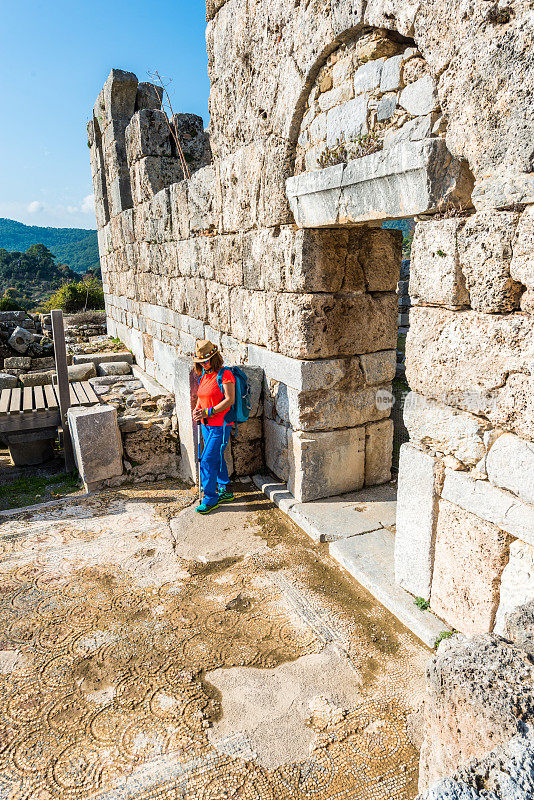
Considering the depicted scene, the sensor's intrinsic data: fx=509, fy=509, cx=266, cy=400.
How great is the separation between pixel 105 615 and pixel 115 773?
3.73ft

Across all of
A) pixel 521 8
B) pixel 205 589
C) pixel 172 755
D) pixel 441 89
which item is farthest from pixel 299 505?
pixel 521 8

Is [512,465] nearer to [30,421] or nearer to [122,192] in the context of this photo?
[30,421]

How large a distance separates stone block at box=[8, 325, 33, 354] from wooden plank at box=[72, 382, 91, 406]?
4.91 metres

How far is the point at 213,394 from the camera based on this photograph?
4637 mm

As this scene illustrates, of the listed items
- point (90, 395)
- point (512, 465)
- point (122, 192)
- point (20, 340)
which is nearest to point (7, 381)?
point (20, 340)

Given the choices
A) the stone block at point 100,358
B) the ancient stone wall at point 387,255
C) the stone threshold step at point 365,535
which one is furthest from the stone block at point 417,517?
the stone block at point 100,358

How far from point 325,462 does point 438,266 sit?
7.53 ft

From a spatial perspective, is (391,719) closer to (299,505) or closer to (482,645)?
(482,645)

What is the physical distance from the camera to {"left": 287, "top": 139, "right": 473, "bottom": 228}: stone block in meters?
2.64

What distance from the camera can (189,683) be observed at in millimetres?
2762

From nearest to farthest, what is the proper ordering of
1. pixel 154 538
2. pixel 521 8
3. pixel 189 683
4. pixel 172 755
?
1. pixel 521 8
2. pixel 172 755
3. pixel 189 683
4. pixel 154 538

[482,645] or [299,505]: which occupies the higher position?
[482,645]

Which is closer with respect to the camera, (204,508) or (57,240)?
(204,508)

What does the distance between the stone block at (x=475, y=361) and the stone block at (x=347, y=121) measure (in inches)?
53.7
